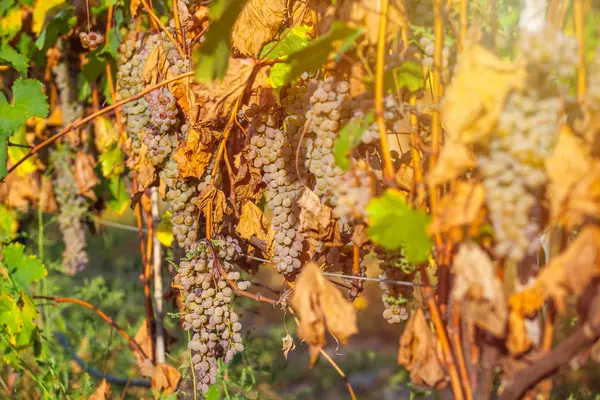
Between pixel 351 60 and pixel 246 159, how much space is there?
1.49 ft

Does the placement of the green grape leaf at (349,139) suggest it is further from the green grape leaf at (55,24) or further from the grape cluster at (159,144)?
the green grape leaf at (55,24)

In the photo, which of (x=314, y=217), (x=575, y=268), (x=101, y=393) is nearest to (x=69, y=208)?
(x=101, y=393)

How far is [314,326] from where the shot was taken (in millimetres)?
871

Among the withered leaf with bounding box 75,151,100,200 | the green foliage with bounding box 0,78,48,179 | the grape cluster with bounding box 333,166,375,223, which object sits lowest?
the withered leaf with bounding box 75,151,100,200

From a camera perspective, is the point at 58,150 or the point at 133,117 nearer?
the point at 133,117

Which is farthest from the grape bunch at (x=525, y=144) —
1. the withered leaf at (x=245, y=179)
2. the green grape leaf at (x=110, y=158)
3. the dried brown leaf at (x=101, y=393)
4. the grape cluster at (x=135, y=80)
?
the green grape leaf at (x=110, y=158)

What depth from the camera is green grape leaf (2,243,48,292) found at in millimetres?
1695

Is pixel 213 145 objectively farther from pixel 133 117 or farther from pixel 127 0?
pixel 127 0

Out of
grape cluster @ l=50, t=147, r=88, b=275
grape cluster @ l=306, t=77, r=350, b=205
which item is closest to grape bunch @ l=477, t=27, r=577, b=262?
grape cluster @ l=306, t=77, r=350, b=205

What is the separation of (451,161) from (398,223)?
0.13m

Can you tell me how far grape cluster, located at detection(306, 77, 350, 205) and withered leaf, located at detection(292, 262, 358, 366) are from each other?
8.0 inches

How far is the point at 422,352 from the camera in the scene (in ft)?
3.05

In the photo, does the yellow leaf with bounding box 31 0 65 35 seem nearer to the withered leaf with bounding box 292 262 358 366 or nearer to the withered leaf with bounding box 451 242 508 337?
the withered leaf with bounding box 292 262 358 366

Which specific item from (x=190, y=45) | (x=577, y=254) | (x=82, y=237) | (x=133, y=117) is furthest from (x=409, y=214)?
(x=82, y=237)
